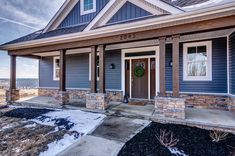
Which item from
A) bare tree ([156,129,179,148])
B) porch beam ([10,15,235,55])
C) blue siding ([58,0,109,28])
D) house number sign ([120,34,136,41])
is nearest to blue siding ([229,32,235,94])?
porch beam ([10,15,235,55])

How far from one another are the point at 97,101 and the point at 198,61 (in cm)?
446

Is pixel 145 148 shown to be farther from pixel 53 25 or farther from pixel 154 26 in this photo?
pixel 53 25

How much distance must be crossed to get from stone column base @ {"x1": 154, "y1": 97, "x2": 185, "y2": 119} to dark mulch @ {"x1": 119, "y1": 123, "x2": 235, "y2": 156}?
0.62m

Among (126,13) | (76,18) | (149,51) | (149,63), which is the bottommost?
(149,63)

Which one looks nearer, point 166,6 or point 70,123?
point 70,123

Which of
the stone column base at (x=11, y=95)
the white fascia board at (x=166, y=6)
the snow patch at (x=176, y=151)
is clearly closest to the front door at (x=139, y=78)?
the white fascia board at (x=166, y=6)

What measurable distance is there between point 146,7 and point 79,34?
114 inches

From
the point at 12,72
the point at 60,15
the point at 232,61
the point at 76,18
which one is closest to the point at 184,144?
the point at 232,61

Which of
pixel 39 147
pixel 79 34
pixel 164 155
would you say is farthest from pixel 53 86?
pixel 164 155

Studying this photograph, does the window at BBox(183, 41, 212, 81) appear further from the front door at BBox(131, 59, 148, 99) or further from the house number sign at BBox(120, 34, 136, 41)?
the house number sign at BBox(120, 34, 136, 41)

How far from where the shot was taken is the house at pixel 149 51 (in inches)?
189

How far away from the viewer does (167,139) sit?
3.70m

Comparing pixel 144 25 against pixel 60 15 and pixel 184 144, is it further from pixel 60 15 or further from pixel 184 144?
pixel 60 15

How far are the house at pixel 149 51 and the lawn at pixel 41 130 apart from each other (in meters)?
1.27
